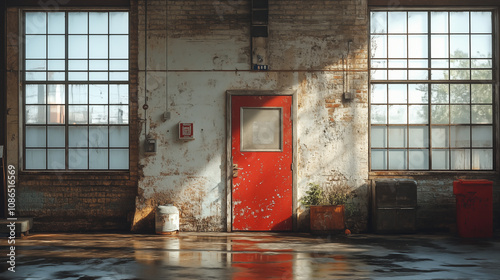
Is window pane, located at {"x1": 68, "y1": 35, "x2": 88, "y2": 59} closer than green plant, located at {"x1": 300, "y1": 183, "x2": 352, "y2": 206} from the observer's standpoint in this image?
No

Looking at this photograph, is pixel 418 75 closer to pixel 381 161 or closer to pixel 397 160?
pixel 397 160

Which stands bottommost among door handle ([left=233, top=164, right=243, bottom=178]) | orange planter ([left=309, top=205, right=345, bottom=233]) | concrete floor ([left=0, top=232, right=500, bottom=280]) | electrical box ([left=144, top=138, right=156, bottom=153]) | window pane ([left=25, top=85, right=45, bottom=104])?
concrete floor ([left=0, top=232, right=500, bottom=280])

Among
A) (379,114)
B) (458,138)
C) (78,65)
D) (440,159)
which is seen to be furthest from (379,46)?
(78,65)

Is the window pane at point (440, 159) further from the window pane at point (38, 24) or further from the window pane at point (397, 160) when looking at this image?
the window pane at point (38, 24)

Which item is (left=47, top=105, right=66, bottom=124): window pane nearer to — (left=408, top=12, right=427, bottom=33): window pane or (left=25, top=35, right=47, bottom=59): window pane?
(left=25, top=35, right=47, bottom=59): window pane

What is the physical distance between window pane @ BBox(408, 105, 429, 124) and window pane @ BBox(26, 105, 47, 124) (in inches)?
255

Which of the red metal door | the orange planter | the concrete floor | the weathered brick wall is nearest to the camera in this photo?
the concrete floor

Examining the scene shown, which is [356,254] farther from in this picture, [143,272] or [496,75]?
[496,75]

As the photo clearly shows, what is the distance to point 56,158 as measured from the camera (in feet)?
30.9

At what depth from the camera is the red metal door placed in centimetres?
916

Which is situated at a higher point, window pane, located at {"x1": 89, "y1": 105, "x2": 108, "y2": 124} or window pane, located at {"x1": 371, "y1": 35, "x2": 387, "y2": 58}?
window pane, located at {"x1": 371, "y1": 35, "x2": 387, "y2": 58}

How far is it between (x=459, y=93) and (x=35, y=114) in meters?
7.54

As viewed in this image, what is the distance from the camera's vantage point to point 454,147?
9469 millimetres

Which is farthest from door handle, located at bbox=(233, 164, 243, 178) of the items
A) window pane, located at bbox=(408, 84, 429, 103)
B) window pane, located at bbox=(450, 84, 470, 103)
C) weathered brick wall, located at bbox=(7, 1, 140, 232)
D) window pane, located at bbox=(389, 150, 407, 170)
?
window pane, located at bbox=(450, 84, 470, 103)
